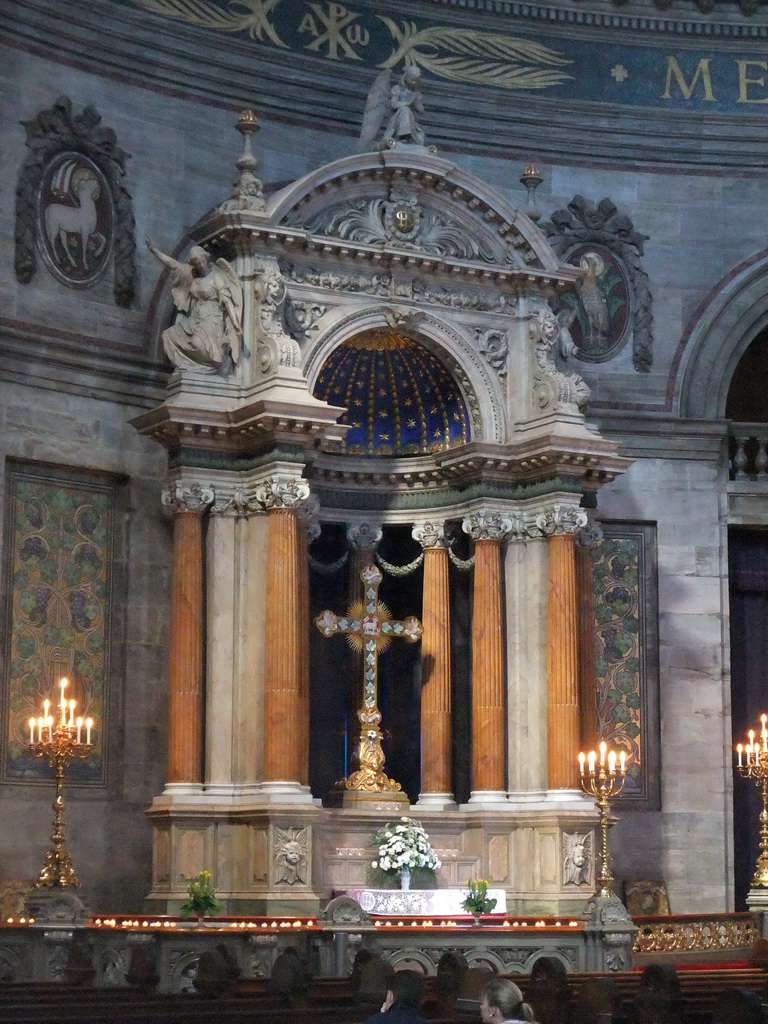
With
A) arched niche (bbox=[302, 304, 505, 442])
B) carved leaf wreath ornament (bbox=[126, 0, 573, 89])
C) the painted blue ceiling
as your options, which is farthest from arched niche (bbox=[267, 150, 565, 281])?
carved leaf wreath ornament (bbox=[126, 0, 573, 89])

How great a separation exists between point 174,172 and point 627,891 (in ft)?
38.4

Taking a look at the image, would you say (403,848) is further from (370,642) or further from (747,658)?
(747,658)

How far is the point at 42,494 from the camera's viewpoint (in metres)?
25.8

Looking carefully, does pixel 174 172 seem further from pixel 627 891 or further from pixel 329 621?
pixel 627 891

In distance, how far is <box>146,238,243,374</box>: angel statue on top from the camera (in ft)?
83.2

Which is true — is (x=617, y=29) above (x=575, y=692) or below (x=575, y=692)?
above

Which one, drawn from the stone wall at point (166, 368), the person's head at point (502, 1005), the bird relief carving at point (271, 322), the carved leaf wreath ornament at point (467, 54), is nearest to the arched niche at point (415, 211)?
the bird relief carving at point (271, 322)

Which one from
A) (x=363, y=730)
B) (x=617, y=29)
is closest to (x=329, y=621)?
(x=363, y=730)

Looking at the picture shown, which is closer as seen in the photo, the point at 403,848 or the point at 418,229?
the point at 403,848

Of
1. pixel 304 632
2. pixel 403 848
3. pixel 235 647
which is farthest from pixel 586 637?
pixel 235 647

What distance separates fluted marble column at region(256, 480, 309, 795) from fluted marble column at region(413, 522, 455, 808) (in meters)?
2.71

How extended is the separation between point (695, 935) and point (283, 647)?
251 inches

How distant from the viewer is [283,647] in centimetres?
2453

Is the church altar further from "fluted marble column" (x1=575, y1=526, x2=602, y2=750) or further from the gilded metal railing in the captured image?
the gilded metal railing
